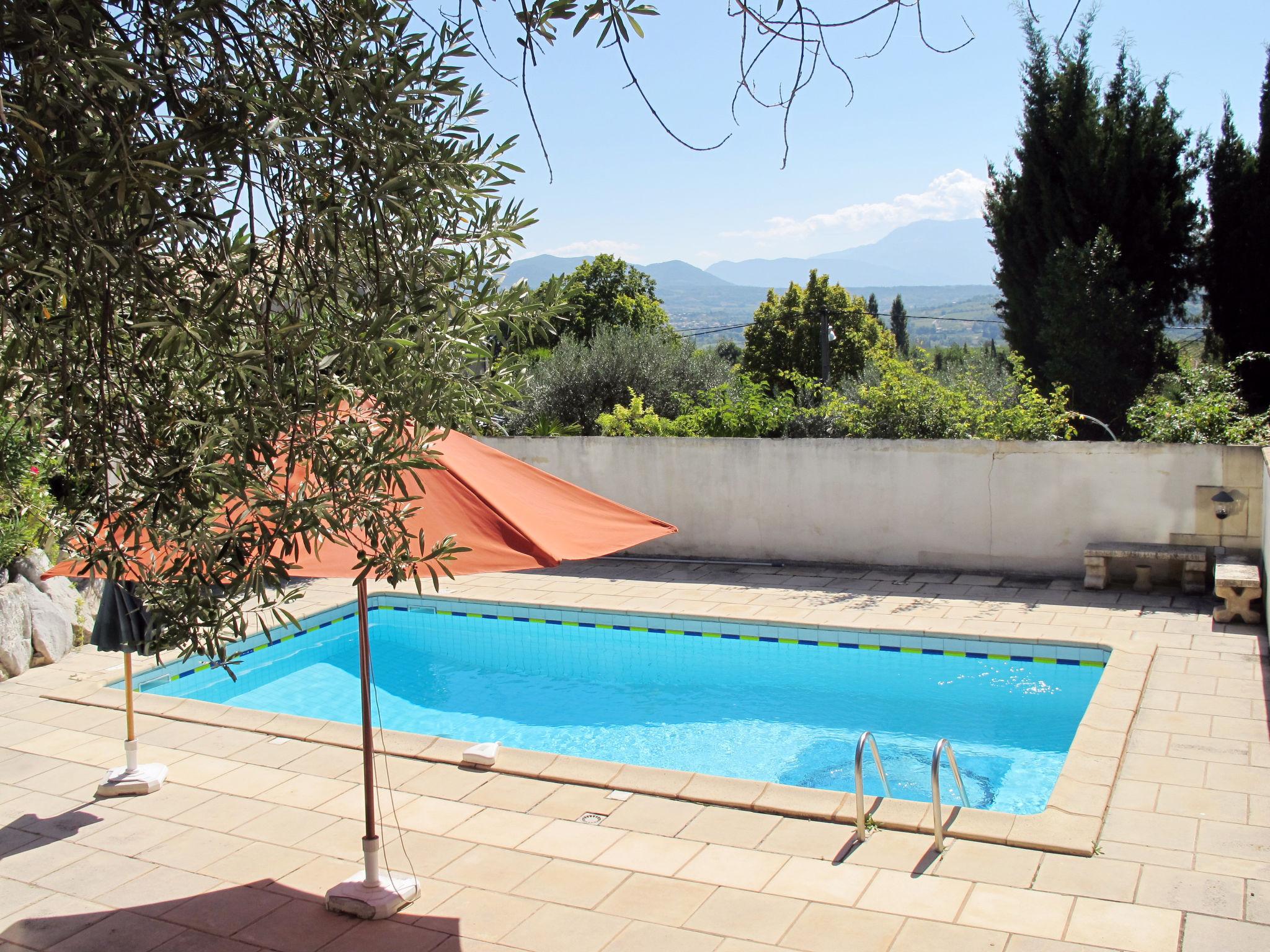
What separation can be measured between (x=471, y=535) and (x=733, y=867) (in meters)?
2.06

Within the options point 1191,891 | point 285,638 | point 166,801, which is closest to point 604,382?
point 285,638

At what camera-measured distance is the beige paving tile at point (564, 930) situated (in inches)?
166

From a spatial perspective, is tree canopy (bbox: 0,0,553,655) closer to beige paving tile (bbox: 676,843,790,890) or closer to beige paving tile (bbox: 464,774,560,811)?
beige paving tile (bbox: 676,843,790,890)

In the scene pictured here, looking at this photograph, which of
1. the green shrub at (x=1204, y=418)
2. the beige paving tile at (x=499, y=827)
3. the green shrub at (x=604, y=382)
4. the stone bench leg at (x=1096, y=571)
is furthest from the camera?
the green shrub at (x=604, y=382)

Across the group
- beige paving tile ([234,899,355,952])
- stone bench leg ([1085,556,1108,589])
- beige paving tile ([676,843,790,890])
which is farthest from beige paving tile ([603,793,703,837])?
stone bench leg ([1085,556,1108,589])

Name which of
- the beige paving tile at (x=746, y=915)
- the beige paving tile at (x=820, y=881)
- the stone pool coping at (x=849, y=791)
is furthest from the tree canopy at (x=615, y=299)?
the beige paving tile at (x=746, y=915)

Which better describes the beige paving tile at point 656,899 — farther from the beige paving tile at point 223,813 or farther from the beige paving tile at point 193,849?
the beige paving tile at point 223,813

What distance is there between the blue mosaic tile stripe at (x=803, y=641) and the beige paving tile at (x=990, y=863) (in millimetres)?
3577

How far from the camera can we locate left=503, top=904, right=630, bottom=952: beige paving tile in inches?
166

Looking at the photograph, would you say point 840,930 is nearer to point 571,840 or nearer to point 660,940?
point 660,940

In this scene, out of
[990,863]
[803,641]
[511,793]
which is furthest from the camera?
[803,641]

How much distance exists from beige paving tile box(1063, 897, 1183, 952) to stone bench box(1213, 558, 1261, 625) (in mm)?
5141

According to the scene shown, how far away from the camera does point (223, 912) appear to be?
459cm

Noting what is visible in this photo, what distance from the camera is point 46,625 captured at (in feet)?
28.6
